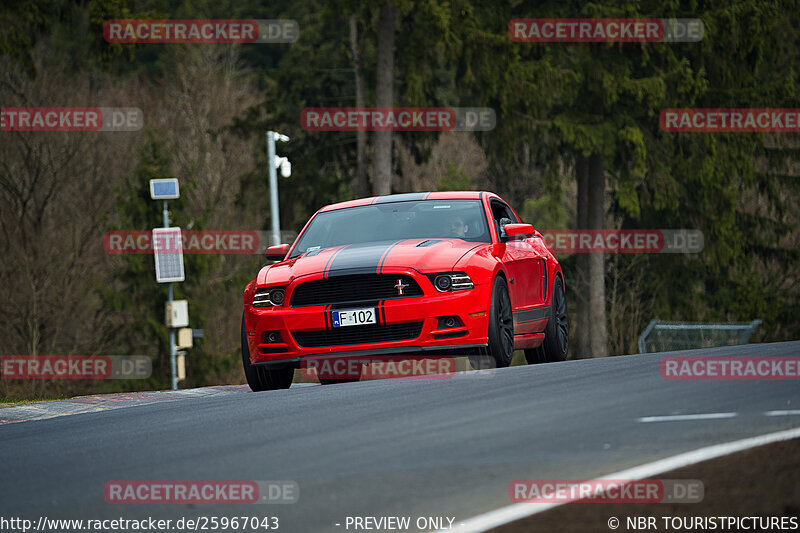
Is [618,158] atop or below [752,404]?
atop

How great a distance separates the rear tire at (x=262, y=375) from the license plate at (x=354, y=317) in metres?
0.99

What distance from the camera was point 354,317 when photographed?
35.8 ft

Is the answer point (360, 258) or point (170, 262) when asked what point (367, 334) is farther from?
point (170, 262)

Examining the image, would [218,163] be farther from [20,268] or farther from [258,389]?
[258,389]

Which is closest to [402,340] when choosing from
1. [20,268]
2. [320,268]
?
[320,268]

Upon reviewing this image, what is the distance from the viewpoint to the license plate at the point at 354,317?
10.9 m

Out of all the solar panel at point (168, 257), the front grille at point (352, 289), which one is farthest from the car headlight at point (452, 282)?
the solar panel at point (168, 257)

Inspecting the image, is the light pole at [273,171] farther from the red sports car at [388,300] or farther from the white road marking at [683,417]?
the white road marking at [683,417]

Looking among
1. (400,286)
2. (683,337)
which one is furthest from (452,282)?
(683,337)

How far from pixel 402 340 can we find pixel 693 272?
25810mm

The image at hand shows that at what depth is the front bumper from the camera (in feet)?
35.6

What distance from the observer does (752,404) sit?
8.33m

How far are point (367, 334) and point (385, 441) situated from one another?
3.57 meters

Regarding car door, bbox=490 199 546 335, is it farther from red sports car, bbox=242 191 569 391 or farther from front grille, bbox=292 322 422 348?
front grille, bbox=292 322 422 348
